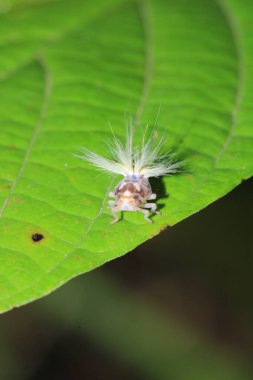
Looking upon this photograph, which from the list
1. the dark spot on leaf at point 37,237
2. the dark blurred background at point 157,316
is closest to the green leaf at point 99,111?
the dark spot on leaf at point 37,237

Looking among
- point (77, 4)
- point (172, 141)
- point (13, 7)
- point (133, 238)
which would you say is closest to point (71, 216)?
point (133, 238)

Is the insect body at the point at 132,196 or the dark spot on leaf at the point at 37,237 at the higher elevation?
the insect body at the point at 132,196

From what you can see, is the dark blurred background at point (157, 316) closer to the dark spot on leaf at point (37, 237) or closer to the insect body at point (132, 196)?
the insect body at point (132, 196)

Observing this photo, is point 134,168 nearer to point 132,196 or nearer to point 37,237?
point 132,196

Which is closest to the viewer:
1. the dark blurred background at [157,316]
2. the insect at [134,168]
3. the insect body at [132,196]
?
the insect body at [132,196]

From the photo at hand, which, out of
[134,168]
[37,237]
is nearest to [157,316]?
[134,168]

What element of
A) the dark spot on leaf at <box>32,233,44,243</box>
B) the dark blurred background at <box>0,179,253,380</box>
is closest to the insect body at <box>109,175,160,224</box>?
the dark spot on leaf at <box>32,233,44,243</box>
